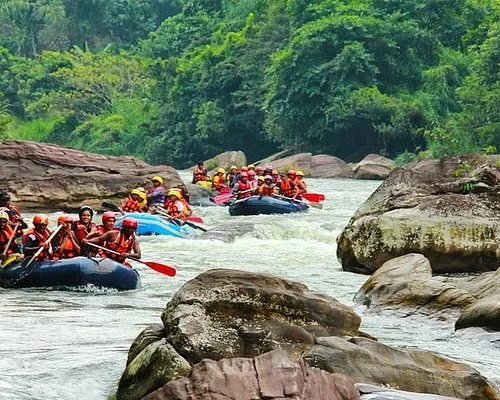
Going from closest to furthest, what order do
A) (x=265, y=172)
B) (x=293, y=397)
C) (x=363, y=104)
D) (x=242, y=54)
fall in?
(x=293, y=397)
(x=265, y=172)
(x=363, y=104)
(x=242, y=54)

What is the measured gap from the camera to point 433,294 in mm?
8375

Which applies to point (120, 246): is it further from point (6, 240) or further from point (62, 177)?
point (62, 177)

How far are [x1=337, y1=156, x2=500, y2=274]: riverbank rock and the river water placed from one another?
39 cm

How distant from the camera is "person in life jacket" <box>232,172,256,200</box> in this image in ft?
65.6

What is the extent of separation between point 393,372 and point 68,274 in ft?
17.9

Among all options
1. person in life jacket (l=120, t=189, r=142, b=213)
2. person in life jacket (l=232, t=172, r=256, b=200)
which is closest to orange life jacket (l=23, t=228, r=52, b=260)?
person in life jacket (l=120, t=189, r=142, b=213)

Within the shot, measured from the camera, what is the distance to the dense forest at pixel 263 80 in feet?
120

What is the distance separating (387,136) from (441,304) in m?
30.3

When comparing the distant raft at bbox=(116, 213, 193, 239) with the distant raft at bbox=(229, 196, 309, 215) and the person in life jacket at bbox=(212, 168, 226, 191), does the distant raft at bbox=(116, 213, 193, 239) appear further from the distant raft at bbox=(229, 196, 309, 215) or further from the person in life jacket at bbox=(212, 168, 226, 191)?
the person in life jacket at bbox=(212, 168, 226, 191)

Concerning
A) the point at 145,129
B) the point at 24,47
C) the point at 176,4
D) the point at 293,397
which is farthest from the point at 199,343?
the point at 176,4

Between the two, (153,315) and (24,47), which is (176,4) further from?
(153,315)

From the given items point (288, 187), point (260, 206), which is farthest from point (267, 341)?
point (288, 187)

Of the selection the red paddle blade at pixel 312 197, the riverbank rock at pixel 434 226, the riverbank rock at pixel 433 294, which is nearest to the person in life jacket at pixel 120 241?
the riverbank rock at pixel 434 226

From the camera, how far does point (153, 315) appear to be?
8.62m
